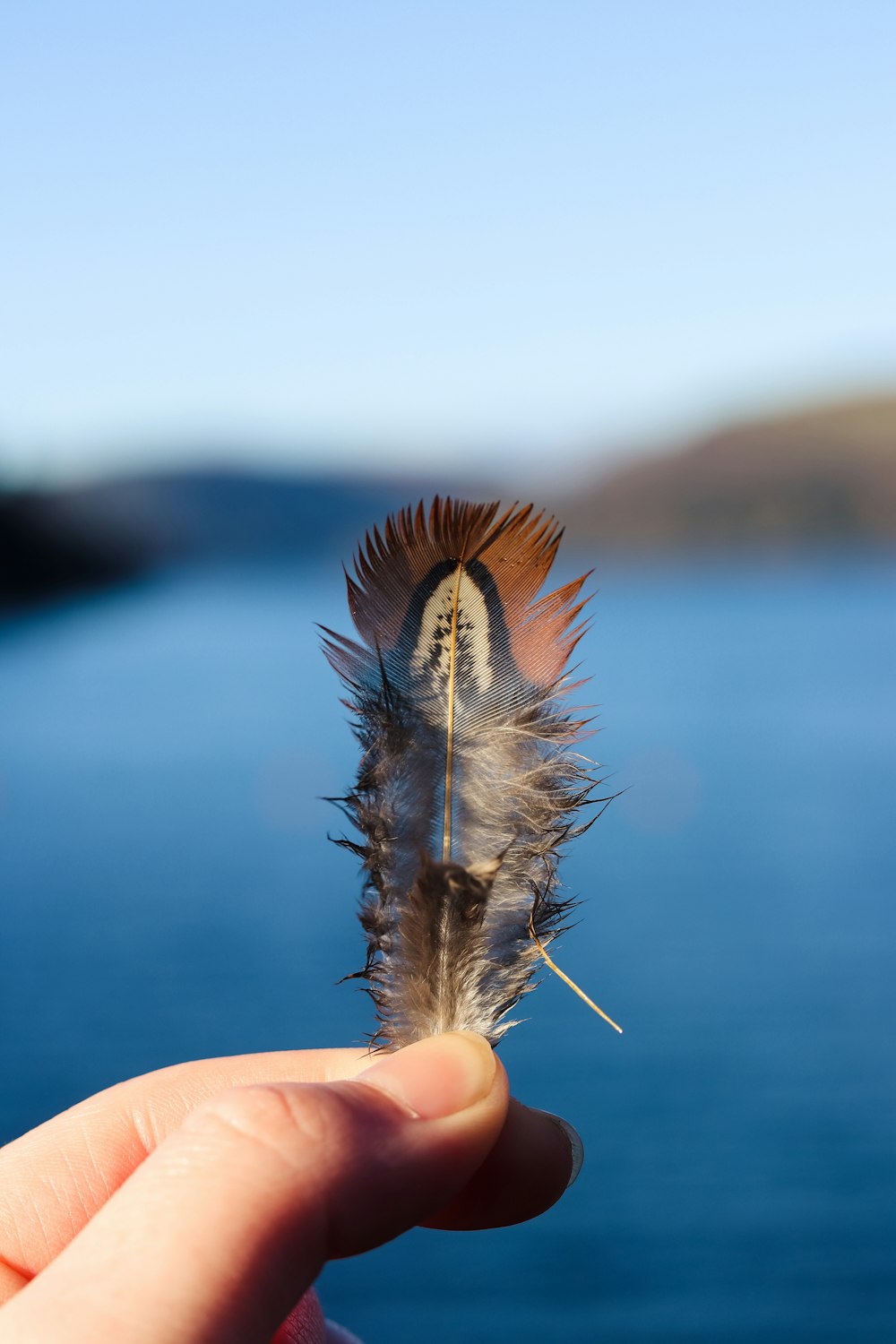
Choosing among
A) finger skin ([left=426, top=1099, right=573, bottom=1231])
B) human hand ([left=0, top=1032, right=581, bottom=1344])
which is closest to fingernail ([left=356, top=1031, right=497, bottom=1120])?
human hand ([left=0, top=1032, right=581, bottom=1344])

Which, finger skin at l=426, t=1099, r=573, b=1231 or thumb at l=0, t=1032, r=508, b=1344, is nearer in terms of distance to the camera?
thumb at l=0, t=1032, r=508, b=1344

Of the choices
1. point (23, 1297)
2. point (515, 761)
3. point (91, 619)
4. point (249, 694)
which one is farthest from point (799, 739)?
point (91, 619)

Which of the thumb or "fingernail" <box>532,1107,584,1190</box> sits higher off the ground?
"fingernail" <box>532,1107,584,1190</box>

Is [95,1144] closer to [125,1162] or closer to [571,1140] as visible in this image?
[125,1162]

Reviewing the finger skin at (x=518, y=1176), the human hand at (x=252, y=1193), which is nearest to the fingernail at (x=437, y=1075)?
the human hand at (x=252, y=1193)

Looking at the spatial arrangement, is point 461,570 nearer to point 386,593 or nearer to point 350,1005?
point 386,593

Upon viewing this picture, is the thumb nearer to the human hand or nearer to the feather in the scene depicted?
the human hand

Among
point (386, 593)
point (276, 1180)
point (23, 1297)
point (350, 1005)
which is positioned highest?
point (386, 593)

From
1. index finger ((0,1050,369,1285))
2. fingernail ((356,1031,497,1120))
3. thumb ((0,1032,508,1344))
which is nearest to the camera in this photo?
thumb ((0,1032,508,1344))
